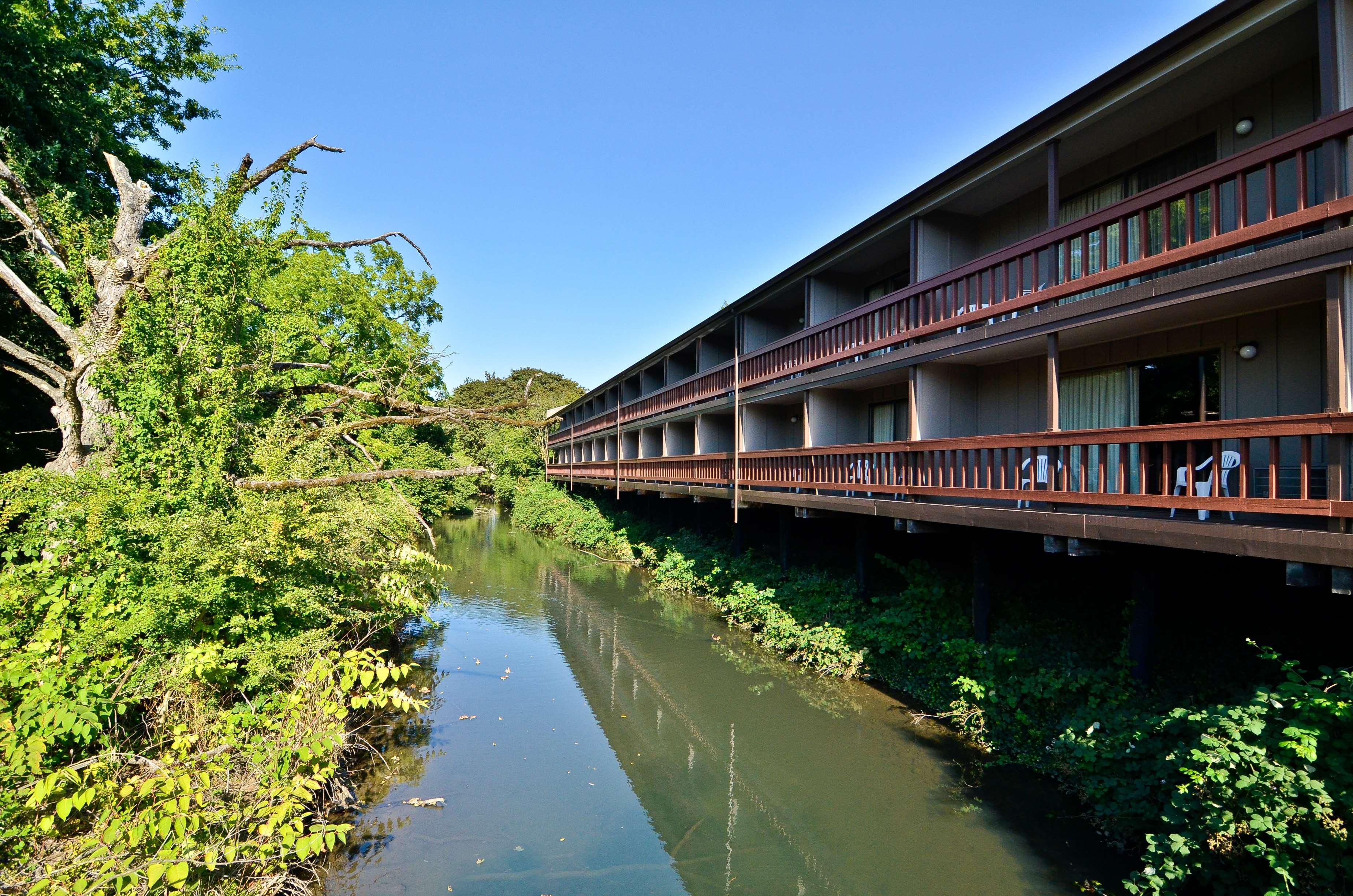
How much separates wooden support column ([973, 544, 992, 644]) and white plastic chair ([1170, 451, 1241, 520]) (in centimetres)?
298

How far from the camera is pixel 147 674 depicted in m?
6.40

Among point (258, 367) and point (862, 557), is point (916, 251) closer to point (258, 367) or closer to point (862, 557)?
point (862, 557)

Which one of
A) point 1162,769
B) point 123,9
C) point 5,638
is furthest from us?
point 123,9

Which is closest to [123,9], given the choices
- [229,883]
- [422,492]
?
[229,883]

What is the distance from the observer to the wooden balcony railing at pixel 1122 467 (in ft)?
18.3

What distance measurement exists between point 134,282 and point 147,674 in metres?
4.69

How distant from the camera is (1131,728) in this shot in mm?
6945

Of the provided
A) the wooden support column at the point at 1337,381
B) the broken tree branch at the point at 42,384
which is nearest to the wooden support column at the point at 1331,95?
the wooden support column at the point at 1337,381

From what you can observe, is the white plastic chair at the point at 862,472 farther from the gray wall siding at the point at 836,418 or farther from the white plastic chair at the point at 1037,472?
the white plastic chair at the point at 1037,472

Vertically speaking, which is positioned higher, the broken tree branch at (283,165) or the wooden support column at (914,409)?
the broken tree branch at (283,165)

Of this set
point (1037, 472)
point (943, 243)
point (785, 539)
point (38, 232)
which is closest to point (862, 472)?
point (1037, 472)

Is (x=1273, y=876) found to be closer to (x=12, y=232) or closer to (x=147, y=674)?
(x=147, y=674)

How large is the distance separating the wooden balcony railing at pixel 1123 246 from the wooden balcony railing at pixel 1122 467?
1834 millimetres

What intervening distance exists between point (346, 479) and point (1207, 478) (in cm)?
969
